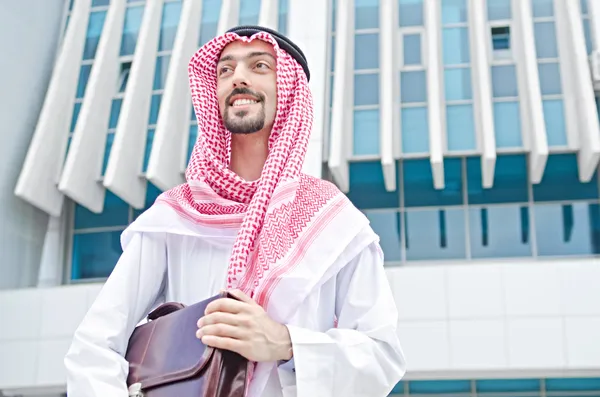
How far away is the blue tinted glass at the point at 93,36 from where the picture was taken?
16.1m

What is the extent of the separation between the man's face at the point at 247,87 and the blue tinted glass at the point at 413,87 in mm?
11883

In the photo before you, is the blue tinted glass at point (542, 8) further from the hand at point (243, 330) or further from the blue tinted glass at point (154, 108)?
the hand at point (243, 330)

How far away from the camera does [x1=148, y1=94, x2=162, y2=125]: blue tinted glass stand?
1534 cm

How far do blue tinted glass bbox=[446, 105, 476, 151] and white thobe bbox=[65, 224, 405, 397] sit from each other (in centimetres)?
1162

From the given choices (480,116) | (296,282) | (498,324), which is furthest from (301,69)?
(480,116)

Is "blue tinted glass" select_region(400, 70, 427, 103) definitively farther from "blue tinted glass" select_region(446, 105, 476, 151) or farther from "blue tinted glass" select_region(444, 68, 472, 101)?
"blue tinted glass" select_region(446, 105, 476, 151)

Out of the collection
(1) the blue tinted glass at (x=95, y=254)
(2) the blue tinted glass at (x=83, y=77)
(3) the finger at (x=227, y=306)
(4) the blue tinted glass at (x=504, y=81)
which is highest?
(2) the blue tinted glass at (x=83, y=77)

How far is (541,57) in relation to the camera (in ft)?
47.3

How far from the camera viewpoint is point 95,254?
50.6 ft

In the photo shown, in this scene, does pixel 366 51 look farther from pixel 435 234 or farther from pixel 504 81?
pixel 435 234

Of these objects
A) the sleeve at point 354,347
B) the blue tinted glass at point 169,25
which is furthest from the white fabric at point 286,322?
the blue tinted glass at point 169,25

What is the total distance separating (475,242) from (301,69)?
11836mm

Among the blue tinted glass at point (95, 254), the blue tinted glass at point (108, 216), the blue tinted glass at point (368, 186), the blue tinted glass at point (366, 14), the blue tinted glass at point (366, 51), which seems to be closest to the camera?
the blue tinted glass at point (368, 186)

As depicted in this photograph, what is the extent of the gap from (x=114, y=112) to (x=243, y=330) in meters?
13.9
